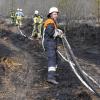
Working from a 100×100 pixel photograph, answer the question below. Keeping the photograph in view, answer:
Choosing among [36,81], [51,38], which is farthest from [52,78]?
[51,38]

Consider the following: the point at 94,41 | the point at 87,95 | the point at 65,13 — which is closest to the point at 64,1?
the point at 65,13

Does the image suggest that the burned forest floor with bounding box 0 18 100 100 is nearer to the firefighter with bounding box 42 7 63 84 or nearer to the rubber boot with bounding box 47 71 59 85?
the rubber boot with bounding box 47 71 59 85

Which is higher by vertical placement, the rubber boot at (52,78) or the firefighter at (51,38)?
the firefighter at (51,38)

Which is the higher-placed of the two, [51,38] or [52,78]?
[51,38]

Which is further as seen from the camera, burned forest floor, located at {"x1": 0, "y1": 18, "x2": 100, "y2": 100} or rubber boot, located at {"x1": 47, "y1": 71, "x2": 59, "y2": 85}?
rubber boot, located at {"x1": 47, "y1": 71, "x2": 59, "y2": 85}

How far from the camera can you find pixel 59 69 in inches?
460

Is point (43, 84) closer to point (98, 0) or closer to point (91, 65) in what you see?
point (91, 65)

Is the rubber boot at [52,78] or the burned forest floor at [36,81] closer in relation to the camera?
the burned forest floor at [36,81]

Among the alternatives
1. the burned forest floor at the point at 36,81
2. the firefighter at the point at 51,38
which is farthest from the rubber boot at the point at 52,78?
the burned forest floor at the point at 36,81

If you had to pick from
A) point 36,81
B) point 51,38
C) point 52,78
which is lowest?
point 36,81

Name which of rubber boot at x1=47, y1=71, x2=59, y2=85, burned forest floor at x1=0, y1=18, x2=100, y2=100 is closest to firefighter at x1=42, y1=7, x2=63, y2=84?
rubber boot at x1=47, y1=71, x2=59, y2=85

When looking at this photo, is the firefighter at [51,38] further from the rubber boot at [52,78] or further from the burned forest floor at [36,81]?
the burned forest floor at [36,81]

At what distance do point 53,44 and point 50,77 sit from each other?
870 mm

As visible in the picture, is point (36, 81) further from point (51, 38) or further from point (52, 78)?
point (51, 38)
